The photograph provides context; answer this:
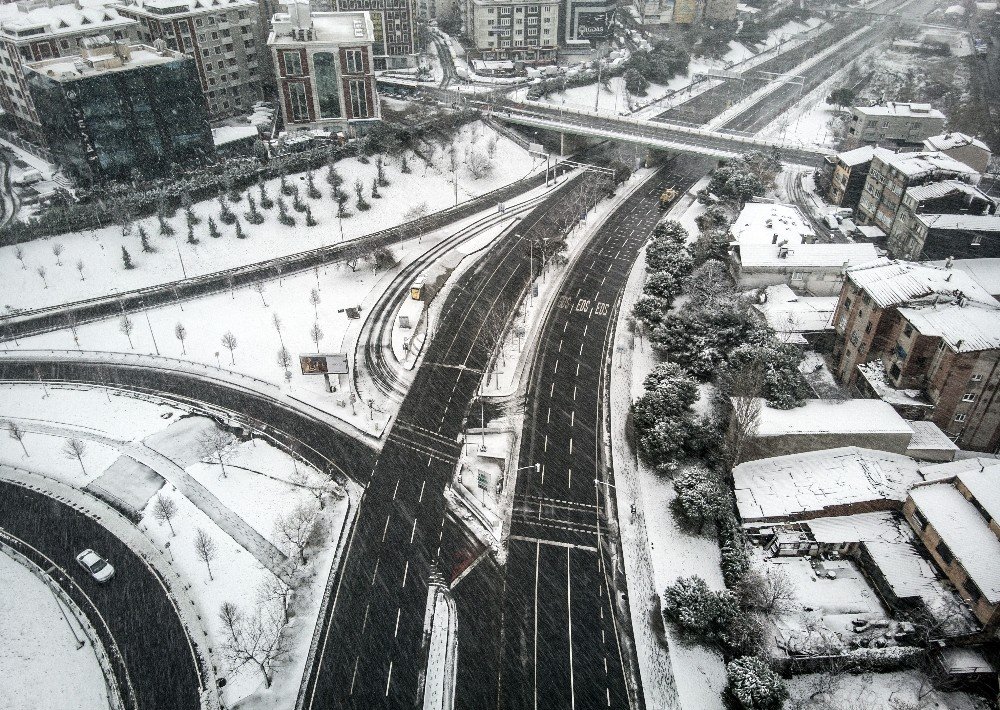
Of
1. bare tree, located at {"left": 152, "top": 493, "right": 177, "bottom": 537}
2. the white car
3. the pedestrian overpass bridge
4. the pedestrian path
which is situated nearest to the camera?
the white car

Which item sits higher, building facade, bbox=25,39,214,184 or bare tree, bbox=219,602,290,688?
building facade, bbox=25,39,214,184

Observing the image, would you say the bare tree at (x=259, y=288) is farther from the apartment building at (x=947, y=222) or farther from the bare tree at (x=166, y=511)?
the apartment building at (x=947, y=222)

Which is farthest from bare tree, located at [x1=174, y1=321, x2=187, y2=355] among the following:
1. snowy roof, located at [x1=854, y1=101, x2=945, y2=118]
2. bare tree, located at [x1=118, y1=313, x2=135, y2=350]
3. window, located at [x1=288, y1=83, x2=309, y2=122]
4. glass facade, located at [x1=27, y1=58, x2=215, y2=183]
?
snowy roof, located at [x1=854, y1=101, x2=945, y2=118]

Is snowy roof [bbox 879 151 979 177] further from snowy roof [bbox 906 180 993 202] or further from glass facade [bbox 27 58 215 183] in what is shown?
glass facade [bbox 27 58 215 183]

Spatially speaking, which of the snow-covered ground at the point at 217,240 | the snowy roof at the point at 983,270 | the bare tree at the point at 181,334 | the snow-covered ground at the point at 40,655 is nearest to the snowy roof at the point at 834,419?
the snowy roof at the point at 983,270

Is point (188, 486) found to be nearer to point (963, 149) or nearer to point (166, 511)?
point (166, 511)

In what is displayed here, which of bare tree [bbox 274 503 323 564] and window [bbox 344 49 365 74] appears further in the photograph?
window [bbox 344 49 365 74]

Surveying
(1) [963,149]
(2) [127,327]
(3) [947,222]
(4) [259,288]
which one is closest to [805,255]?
(3) [947,222]
